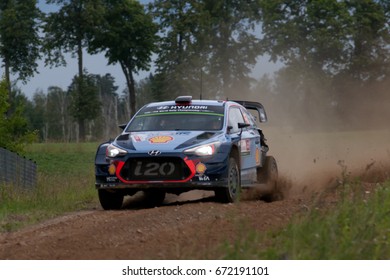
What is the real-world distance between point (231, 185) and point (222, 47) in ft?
206

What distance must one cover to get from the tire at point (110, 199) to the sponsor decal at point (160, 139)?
42.4 inches

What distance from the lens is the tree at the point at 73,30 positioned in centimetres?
7231

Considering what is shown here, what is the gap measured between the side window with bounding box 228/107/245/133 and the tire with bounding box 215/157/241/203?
0.83 meters

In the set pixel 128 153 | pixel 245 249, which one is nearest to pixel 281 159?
pixel 128 153

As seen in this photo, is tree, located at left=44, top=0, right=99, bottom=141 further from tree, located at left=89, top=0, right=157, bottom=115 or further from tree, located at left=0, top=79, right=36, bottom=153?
tree, located at left=0, top=79, right=36, bottom=153

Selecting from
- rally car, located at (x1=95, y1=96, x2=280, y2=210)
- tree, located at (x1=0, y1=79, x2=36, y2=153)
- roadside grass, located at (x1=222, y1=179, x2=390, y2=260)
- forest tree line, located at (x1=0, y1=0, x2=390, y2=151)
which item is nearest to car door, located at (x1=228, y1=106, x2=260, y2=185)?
rally car, located at (x1=95, y1=96, x2=280, y2=210)

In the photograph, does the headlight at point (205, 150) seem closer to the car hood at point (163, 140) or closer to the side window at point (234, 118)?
the car hood at point (163, 140)

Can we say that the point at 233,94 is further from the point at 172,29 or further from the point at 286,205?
the point at 286,205

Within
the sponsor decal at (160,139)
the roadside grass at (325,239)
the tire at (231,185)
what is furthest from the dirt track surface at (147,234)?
the sponsor decal at (160,139)

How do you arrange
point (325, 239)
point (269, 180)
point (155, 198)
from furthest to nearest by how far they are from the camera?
point (269, 180) < point (155, 198) < point (325, 239)

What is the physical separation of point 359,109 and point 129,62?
66.5ft

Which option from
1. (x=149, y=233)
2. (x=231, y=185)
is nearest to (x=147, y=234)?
(x=149, y=233)

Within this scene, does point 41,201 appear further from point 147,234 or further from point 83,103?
point 83,103

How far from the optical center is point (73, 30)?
73.2m
